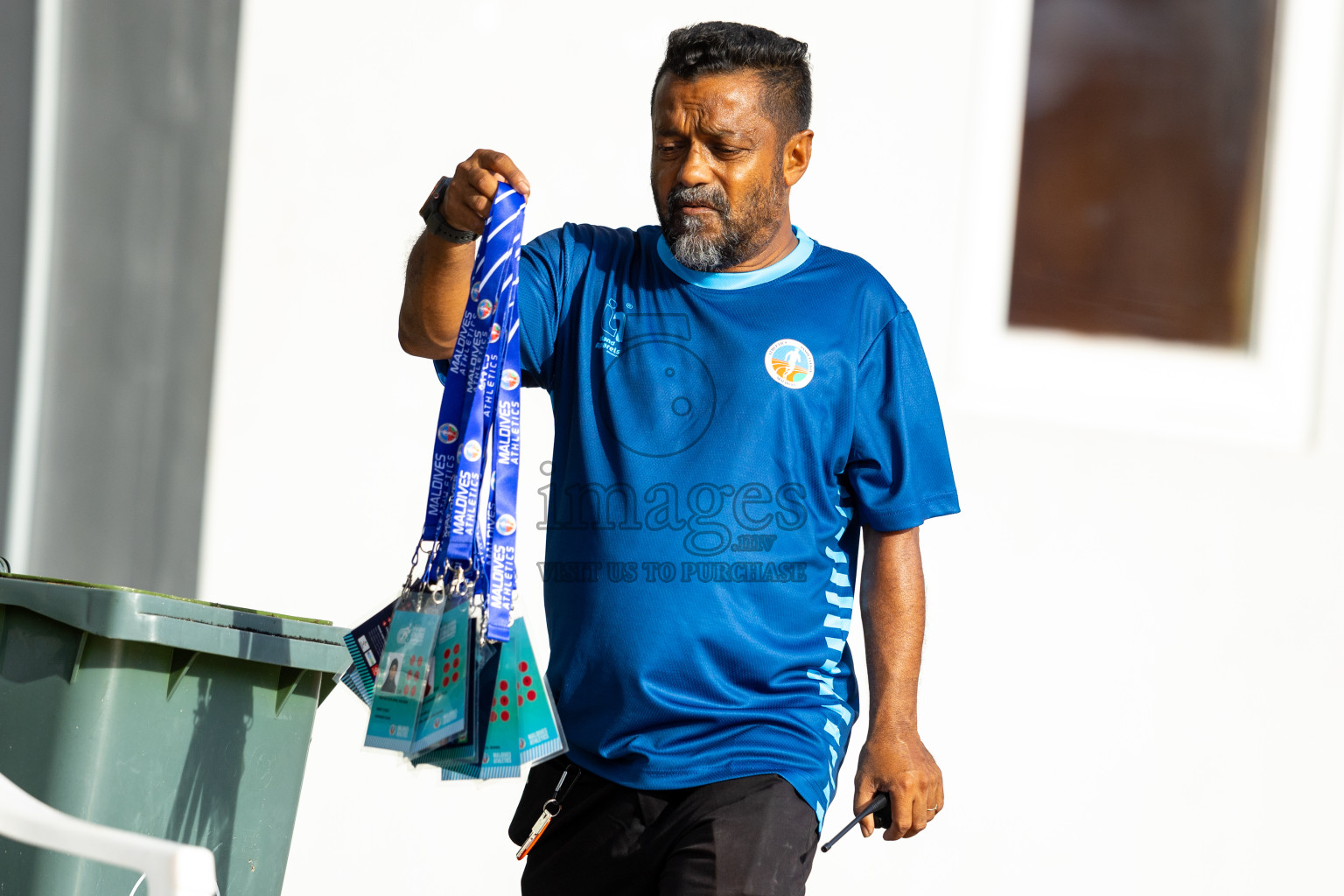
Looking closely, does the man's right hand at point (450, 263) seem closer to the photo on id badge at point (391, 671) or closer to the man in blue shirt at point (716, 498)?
the man in blue shirt at point (716, 498)

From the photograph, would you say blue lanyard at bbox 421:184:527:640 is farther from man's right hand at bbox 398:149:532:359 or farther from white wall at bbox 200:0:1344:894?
white wall at bbox 200:0:1344:894

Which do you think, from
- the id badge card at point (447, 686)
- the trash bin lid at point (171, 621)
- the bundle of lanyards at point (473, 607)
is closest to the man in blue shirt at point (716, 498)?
the bundle of lanyards at point (473, 607)

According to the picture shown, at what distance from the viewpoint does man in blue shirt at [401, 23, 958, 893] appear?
219cm

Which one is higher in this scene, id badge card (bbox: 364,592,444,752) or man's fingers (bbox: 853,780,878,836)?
id badge card (bbox: 364,592,444,752)

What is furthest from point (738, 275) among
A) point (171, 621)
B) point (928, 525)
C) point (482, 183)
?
point (928, 525)

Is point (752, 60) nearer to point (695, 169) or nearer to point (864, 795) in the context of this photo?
point (695, 169)

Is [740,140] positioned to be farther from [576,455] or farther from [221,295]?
[221,295]

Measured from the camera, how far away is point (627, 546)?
227cm

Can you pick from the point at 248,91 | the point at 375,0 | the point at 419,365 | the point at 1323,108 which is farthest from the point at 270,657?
the point at 1323,108

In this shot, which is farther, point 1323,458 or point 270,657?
point 1323,458

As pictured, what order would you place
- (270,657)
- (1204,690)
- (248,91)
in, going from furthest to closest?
1. (1204,690)
2. (248,91)
3. (270,657)

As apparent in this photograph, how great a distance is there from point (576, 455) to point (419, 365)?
1.63 meters

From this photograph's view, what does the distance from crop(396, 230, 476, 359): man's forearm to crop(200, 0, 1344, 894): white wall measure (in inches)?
60.4

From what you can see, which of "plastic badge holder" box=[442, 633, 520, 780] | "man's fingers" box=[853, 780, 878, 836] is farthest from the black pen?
"plastic badge holder" box=[442, 633, 520, 780]
